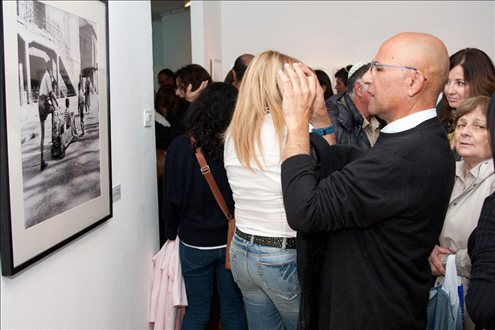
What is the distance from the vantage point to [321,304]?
135 centimetres

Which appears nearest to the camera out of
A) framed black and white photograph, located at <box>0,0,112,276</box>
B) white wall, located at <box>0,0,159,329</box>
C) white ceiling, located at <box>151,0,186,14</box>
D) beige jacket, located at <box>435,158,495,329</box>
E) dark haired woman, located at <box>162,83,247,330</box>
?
framed black and white photograph, located at <box>0,0,112,276</box>

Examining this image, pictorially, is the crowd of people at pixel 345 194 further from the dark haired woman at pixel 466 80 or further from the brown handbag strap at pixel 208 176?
the dark haired woman at pixel 466 80

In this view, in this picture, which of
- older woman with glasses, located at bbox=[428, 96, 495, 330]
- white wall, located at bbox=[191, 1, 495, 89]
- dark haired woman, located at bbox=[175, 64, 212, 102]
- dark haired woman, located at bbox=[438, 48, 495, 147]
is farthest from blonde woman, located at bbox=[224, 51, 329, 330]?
white wall, located at bbox=[191, 1, 495, 89]

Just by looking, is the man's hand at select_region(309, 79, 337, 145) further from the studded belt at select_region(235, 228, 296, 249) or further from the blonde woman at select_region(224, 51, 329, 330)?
the studded belt at select_region(235, 228, 296, 249)

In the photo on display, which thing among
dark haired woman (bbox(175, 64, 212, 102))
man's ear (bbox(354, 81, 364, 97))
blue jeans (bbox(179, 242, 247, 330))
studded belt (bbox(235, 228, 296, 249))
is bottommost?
blue jeans (bbox(179, 242, 247, 330))

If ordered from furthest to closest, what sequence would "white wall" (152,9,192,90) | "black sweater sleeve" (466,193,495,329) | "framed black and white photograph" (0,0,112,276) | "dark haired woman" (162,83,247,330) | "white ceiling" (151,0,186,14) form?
"white wall" (152,9,192,90) → "white ceiling" (151,0,186,14) → "dark haired woman" (162,83,247,330) → "framed black and white photograph" (0,0,112,276) → "black sweater sleeve" (466,193,495,329)

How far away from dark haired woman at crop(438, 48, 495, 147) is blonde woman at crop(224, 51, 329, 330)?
142 centimetres

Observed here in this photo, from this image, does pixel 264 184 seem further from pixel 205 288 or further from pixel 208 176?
pixel 205 288

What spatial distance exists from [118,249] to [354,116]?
5.32 feet

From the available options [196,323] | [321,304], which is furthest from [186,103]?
[321,304]

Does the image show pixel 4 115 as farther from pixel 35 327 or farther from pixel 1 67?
pixel 35 327

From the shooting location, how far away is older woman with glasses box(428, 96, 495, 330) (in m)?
1.74

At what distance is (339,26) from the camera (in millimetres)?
5625

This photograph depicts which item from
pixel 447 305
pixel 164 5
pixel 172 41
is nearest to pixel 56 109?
pixel 447 305
